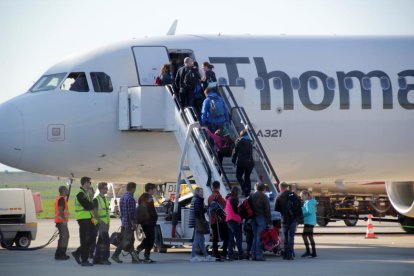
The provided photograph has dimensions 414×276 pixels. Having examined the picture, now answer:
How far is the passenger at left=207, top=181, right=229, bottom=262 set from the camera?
24.5 metres

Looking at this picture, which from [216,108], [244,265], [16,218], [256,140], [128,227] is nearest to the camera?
[244,265]

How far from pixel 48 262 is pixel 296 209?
225 inches

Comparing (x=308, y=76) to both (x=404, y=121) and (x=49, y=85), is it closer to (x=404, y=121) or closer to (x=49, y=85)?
(x=404, y=121)

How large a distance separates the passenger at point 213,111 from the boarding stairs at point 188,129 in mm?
294

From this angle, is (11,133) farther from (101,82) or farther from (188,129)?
(188,129)

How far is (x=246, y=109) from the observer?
93.4ft

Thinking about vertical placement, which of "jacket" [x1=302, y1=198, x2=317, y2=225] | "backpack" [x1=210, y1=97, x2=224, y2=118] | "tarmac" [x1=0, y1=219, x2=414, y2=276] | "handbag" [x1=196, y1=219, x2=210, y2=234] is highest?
"backpack" [x1=210, y1=97, x2=224, y2=118]

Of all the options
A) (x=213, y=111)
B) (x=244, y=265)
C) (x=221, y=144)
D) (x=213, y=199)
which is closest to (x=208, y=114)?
(x=213, y=111)

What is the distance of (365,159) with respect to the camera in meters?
29.8

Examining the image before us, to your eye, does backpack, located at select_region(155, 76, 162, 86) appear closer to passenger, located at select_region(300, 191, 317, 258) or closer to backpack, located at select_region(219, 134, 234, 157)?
backpack, located at select_region(219, 134, 234, 157)

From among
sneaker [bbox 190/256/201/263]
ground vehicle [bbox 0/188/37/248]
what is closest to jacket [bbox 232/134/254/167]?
sneaker [bbox 190/256/201/263]

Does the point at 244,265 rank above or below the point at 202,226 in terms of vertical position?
below

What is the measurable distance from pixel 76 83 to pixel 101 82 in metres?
0.64

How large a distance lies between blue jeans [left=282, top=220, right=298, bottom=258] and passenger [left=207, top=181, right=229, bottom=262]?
1425 mm
